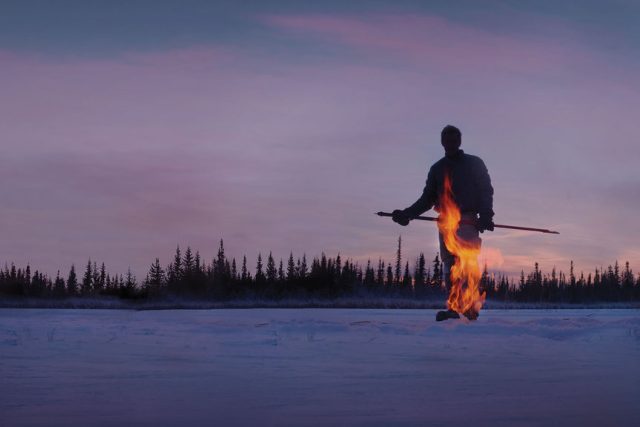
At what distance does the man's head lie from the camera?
9.88 meters

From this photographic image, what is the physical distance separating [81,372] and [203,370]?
74 cm

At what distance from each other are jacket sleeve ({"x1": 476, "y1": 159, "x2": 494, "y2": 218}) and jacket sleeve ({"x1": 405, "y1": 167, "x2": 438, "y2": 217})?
2.35 feet

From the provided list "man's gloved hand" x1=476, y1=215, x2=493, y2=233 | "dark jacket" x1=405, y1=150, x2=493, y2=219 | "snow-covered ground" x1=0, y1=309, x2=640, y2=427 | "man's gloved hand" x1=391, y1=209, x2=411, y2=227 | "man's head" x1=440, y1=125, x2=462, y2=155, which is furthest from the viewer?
"man's gloved hand" x1=391, y1=209, x2=411, y2=227

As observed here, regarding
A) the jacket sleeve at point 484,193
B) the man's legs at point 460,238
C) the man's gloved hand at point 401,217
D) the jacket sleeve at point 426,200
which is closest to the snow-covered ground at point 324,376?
the man's legs at point 460,238

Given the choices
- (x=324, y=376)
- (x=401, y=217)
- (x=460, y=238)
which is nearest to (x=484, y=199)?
(x=460, y=238)

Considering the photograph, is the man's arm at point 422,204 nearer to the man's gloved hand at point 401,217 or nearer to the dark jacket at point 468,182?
the man's gloved hand at point 401,217

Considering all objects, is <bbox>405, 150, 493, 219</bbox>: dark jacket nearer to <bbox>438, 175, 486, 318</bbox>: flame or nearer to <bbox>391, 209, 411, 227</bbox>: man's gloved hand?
<bbox>438, 175, 486, 318</bbox>: flame

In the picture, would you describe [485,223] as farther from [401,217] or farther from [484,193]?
[401,217]

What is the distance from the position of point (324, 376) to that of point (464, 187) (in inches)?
222

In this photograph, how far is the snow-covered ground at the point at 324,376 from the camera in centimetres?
318

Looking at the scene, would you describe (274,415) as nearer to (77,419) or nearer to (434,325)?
(77,419)

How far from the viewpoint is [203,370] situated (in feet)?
15.6

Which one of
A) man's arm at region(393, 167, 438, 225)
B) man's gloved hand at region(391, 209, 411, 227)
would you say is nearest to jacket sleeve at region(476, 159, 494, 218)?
man's arm at region(393, 167, 438, 225)

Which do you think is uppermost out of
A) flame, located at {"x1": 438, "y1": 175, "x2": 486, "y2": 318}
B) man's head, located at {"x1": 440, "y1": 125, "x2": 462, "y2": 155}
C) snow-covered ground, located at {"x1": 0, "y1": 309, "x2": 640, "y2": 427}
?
man's head, located at {"x1": 440, "y1": 125, "x2": 462, "y2": 155}
